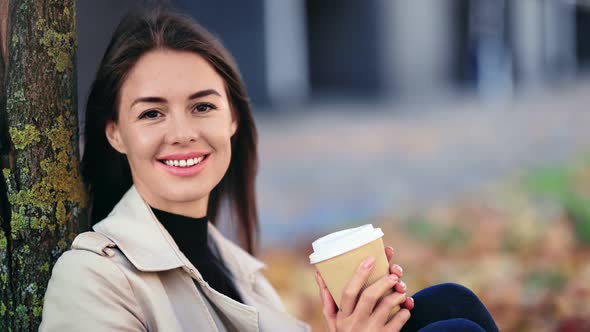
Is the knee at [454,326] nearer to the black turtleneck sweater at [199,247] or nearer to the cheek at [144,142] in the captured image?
the black turtleneck sweater at [199,247]

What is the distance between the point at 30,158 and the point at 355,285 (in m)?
0.80

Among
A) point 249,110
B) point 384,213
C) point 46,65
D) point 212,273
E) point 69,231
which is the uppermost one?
point 46,65

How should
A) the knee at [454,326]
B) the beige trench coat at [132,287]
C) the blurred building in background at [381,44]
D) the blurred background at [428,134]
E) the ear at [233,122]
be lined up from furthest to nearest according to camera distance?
the blurred building in background at [381,44], the blurred background at [428,134], the ear at [233,122], the knee at [454,326], the beige trench coat at [132,287]

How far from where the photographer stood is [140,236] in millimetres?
1944

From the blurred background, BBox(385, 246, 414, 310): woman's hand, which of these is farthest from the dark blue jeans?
the blurred background

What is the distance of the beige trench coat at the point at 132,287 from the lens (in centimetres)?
176

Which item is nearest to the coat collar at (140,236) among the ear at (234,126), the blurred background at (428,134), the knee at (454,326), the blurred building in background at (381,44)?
the ear at (234,126)

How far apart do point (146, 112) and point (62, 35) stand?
301mm

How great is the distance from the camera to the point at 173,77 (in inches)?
78.5

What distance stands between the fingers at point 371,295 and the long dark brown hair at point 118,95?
662 millimetres

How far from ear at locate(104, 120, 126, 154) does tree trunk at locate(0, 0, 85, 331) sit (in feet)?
0.35

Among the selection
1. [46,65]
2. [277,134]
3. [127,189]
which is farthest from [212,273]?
[277,134]

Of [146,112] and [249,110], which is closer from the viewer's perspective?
[146,112]

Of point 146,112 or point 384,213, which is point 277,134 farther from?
point 146,112
